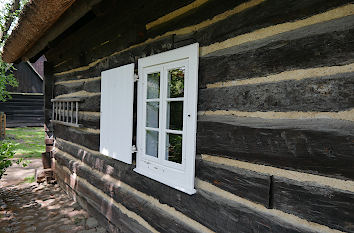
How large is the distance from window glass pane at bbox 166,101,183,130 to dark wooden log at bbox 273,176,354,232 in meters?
0.97

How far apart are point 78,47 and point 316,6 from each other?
148 inches

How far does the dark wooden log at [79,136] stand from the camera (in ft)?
11.3

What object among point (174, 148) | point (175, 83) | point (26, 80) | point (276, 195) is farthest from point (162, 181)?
point (26, 80)

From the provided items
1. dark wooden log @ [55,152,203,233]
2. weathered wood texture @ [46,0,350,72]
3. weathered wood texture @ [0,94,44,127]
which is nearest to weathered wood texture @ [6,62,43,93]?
weathered wood texture @ [0,94,44,127]

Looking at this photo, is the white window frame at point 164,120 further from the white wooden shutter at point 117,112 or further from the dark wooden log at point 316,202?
the dark wooden log at point 316,202

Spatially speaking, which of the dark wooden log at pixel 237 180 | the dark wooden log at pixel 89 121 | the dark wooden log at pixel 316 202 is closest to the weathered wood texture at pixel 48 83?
the dark wooden log at pixel 89 121

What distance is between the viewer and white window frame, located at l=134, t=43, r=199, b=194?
187 cm

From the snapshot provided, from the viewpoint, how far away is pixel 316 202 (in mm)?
1215

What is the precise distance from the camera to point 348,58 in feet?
3.67

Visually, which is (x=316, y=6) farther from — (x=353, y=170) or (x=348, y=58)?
(x=353, y=170)

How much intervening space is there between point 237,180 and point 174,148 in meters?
0.74

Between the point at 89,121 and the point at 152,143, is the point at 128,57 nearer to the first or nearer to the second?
the point at 152,143

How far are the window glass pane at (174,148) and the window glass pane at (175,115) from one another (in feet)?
0.29

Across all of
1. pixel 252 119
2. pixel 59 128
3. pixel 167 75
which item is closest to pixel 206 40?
pixel 167 75
